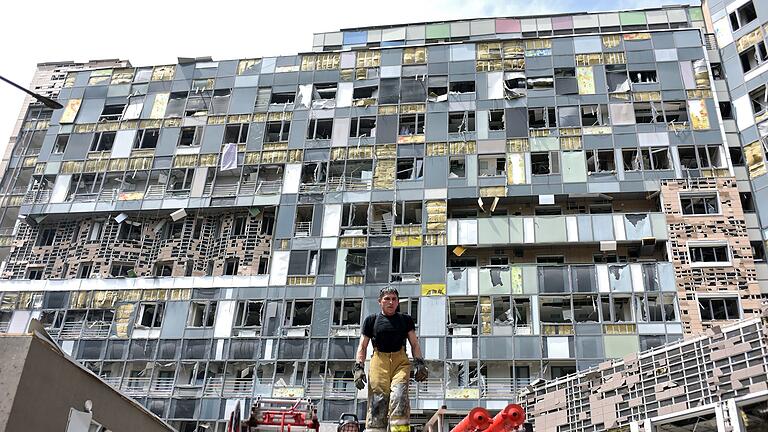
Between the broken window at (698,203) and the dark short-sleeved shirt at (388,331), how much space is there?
1367 inches

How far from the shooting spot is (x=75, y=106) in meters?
52.7

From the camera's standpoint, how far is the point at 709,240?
40500 millimetres

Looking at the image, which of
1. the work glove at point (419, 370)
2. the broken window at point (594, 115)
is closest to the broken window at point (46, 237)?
the broken window at point (594, 115)

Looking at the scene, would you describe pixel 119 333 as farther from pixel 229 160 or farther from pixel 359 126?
pixel 359 126

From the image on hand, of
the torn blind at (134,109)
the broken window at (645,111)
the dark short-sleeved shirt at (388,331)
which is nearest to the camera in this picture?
the dark short-sleeved shirt at (388,331)

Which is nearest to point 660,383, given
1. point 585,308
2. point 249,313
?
point 585,308

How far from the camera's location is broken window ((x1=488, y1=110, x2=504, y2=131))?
46719mm

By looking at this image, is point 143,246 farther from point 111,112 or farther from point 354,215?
point 354,215

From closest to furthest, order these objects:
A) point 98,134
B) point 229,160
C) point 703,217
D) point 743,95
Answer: point 703,217, point 743,95, point 229,160, point 98,134

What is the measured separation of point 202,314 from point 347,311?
906cm

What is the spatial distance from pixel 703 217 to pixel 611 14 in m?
26.7

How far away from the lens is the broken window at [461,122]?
4683 centimetres

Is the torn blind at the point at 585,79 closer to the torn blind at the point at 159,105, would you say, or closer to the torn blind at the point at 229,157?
the torn blind at the point at 229,157

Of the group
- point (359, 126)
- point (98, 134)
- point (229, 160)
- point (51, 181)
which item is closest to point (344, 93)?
point (359, 126)
